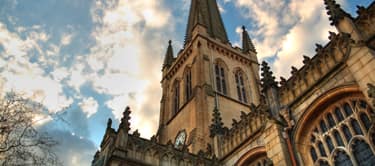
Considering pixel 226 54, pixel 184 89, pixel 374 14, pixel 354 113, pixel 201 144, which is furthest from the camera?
pixel 226 54

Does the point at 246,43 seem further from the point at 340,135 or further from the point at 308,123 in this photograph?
the point at 340,135

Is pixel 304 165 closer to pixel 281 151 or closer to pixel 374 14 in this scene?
pixel 281 151

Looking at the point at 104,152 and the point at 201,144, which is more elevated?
the point at 201,144

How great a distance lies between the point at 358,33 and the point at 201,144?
525 inches

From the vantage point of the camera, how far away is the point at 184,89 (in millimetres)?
31219

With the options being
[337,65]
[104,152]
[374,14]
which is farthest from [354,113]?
[104,152]

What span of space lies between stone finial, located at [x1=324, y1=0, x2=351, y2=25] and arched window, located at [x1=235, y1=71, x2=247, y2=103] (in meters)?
17.6

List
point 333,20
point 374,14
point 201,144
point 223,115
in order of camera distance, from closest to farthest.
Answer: point 374,14 → point 333,20 → point 201,144 → point 223,115

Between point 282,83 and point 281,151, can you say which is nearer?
point 281,151

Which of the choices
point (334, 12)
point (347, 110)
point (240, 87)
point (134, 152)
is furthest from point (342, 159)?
point (240, 87)

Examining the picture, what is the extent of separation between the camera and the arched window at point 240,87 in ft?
99.4

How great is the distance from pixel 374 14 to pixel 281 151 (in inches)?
234

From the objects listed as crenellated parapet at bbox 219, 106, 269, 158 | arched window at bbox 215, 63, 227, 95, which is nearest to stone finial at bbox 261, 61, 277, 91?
crenellated parapet at bbox 219, 106, 269, 158

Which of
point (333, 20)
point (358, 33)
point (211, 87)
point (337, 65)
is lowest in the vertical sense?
point (337, 65)
